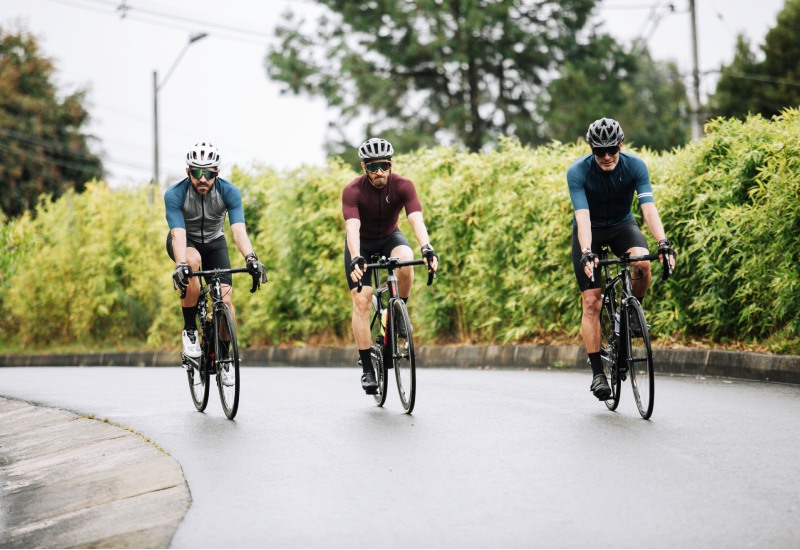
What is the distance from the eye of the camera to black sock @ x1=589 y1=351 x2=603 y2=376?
349 inches

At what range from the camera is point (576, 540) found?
5.00m

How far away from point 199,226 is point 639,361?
378 cm


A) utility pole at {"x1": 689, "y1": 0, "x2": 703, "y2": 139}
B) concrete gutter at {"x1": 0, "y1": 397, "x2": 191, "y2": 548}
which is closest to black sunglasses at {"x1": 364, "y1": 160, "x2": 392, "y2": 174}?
concrete gutter at {"x1": 0, "y1": 397, "x2": 191, "y2": 548}

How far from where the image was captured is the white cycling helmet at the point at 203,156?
29.6 ft

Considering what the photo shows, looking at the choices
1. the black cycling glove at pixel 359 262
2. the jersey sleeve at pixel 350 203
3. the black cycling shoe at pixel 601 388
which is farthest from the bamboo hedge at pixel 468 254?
the black cycling glove at pixel 359 262

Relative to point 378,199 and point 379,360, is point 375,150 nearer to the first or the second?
point 378,199

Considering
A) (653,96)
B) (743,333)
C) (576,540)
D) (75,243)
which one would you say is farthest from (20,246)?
(653,96)

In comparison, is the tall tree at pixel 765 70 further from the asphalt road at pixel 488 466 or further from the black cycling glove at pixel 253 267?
the black cycling glove at pixel 253 267

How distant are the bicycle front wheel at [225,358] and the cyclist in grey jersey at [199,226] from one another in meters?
0.12

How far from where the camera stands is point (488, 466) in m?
6.64

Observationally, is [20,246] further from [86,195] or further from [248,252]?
[248,252]

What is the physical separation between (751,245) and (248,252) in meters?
5.11

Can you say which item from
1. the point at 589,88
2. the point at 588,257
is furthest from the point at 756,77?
the point at 588,257

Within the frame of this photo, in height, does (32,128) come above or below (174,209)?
above
